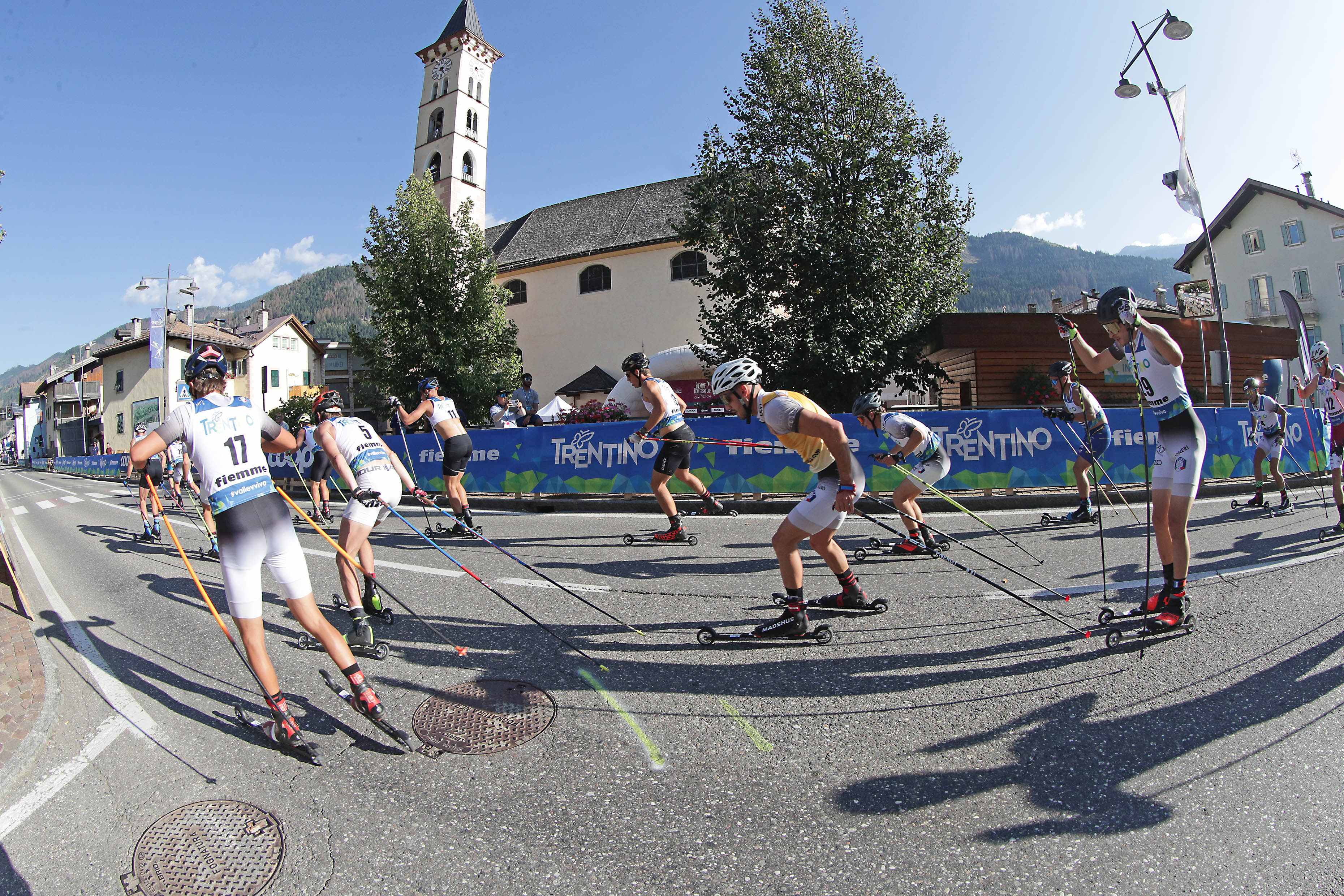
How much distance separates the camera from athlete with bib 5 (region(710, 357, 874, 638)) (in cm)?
409

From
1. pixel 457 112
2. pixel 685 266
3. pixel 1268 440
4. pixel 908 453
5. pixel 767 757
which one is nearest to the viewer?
pixel 767 757

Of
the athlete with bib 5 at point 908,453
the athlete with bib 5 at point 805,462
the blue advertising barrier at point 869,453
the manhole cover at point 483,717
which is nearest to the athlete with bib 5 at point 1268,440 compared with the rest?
the blue advertising barrier at point 869,453

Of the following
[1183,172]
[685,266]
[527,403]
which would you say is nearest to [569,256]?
[685,266]

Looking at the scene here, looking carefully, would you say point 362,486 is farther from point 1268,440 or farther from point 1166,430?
point 1268,440

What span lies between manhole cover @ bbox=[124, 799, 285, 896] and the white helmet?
3.29 meters

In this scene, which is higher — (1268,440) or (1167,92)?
(1167,92)

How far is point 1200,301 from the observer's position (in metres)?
25.2

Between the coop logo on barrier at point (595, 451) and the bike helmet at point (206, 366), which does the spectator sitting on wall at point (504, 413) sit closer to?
the coop logo on barrier at point (595, 451)

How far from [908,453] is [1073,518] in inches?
125

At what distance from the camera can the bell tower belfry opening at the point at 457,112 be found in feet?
134

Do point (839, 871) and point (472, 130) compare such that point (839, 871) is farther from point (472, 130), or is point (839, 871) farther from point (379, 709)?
point (472, 130)

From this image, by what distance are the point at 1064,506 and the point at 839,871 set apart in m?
9.90

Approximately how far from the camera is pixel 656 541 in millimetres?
8109

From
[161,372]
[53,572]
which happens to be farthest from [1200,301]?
[161,372]
